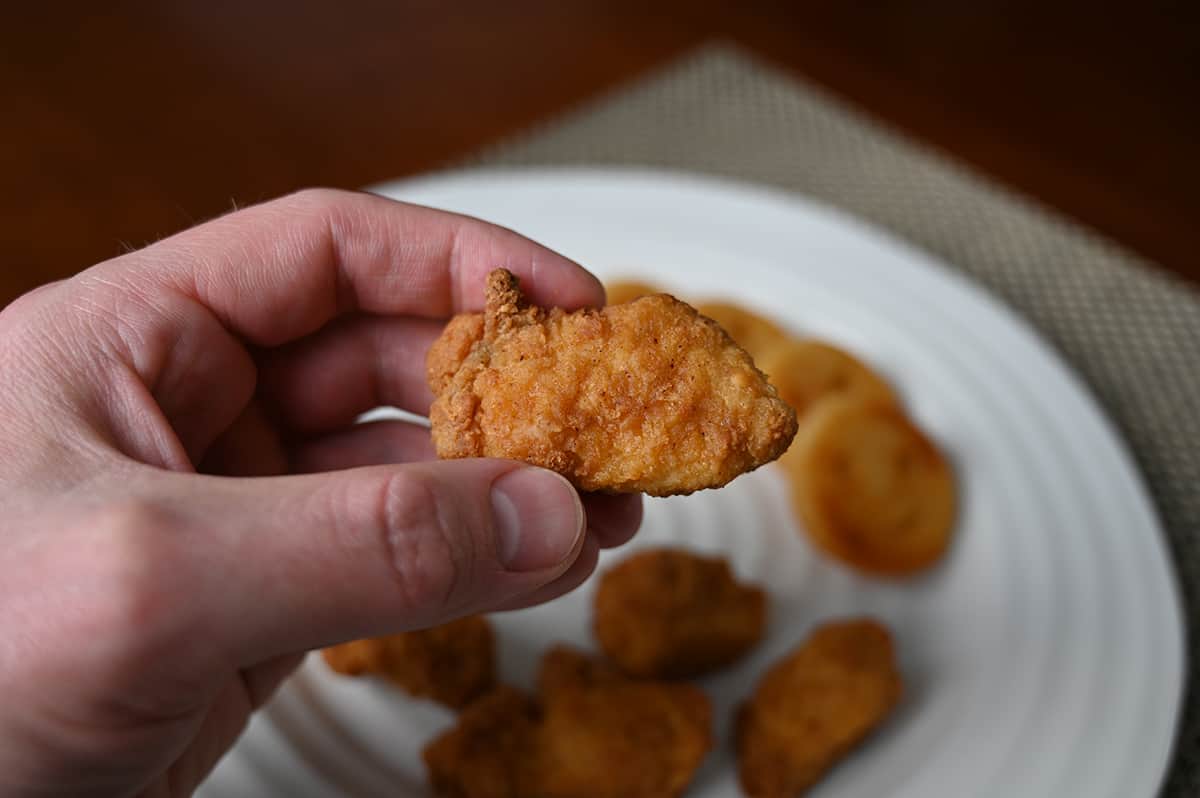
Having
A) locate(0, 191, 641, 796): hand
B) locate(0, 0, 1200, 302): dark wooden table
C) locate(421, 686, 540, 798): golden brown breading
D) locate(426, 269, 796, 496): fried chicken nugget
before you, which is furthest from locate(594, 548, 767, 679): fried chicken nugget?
locate(0, 0, 1200, 302): dark wooden table

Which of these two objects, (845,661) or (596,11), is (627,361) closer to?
(845,661)

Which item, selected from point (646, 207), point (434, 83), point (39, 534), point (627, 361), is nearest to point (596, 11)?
point (434, 83)

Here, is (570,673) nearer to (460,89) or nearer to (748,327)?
(748,327)

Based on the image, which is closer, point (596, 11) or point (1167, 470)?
point (1167, 470)

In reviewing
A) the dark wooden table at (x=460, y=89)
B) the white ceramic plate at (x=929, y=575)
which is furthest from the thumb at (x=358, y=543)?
the dark wooden table at (x=460, y=89)

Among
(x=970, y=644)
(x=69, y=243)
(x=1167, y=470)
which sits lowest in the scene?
(x=970, y=644)

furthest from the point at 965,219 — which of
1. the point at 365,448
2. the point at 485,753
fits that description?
the point at 485,753

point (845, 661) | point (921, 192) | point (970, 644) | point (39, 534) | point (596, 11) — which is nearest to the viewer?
point (39, 534)
